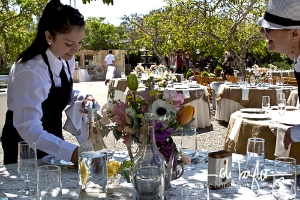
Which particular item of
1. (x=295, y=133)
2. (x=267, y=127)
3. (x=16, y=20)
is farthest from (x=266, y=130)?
(x=16, y=20)

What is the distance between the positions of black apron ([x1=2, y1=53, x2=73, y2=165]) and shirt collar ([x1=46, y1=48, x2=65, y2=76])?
0.03 metres

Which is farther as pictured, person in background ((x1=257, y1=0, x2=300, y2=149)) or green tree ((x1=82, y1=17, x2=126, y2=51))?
green tree ((x1=82, y1=17, x2=126, y2=51))

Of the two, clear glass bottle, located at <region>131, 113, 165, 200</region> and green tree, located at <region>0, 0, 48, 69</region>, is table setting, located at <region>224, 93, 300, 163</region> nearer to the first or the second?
clear glass bottle, located at <region>131, 113, 165, 200</region>

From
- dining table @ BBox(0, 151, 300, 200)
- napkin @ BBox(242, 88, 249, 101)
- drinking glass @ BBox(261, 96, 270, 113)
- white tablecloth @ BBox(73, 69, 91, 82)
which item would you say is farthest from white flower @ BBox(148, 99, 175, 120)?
white tablecloth @ BBox(73, 69, 91, 82)

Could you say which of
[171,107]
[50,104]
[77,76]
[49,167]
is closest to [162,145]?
[171,107]

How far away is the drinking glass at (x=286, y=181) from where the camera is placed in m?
1.46

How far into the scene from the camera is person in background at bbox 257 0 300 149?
193 cm

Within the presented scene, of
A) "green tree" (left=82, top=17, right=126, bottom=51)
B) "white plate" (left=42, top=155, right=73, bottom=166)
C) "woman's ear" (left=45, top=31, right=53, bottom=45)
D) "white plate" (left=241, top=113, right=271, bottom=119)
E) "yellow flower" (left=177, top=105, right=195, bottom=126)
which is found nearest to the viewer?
"yellow flower" (left=177, top=105, right=195, bottom=126)

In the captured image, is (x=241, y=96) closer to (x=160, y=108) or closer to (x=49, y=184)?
(x=160, y=108)

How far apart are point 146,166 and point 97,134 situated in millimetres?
282

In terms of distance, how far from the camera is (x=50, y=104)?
228 cm

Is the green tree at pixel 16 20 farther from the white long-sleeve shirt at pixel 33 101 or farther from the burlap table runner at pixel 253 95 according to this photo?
the white long-sleeve shirt at pixel 33 101

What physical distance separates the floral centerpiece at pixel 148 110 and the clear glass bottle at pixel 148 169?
3.1 inches

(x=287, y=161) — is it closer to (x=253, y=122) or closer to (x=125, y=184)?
(x=125, y=184)
